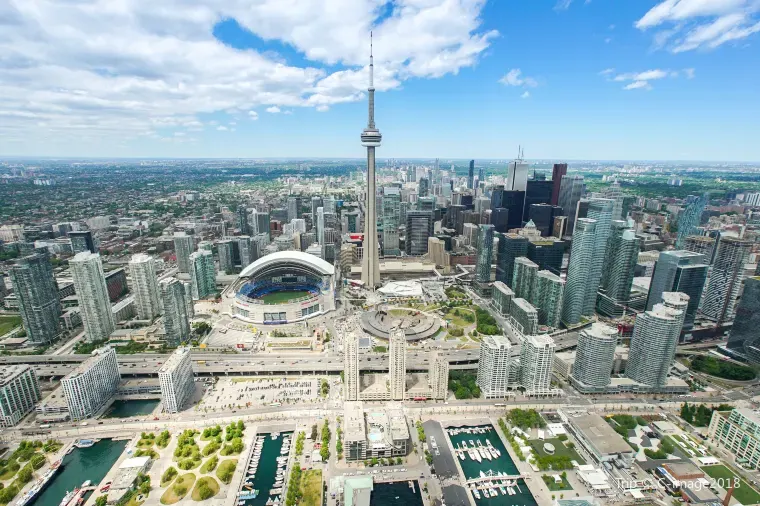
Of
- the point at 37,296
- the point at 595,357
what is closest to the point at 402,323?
the point at 595,357

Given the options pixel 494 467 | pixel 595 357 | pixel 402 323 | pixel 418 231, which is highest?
pixel 418 231

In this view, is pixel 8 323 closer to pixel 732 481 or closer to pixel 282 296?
pixel 282 296

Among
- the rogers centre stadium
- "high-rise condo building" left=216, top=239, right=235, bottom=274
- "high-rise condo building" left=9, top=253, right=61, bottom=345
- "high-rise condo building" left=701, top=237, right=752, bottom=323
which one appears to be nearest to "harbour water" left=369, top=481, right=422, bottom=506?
the rogers centre stadium

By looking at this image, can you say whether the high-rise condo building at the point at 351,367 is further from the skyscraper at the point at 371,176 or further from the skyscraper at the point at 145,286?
the skyscraper at the point at 145,286

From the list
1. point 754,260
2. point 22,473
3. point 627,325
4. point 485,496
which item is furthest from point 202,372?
point 754,260

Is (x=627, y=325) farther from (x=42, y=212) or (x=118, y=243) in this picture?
(x=42, y=212)

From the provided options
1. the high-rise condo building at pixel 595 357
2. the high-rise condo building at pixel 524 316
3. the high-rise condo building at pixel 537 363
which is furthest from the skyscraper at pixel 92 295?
the high-rise condo building at pixel 595 357
